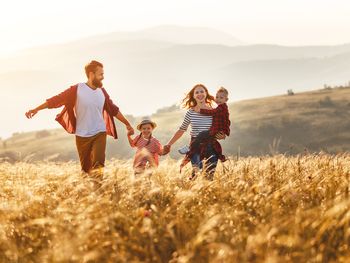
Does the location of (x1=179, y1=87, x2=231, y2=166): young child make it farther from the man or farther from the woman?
the man

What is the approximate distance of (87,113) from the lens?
30.2 feet

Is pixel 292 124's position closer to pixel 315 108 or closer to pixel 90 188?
pixel 315 108

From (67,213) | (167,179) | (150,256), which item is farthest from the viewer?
(167,179)

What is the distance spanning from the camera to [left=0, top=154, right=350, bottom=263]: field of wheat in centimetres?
347

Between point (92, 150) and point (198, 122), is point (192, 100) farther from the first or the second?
point (92, 150)

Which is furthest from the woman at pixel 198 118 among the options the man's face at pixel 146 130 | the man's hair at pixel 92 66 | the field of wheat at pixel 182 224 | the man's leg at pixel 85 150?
the field of wheat at pixel 182 224

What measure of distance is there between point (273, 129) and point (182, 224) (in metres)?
92.5

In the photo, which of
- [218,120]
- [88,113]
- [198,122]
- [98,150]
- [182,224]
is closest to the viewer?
[182,224]

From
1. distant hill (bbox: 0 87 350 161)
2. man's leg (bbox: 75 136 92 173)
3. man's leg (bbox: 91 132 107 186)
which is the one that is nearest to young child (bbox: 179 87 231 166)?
man's leg (bbox: 91 132 107 186)

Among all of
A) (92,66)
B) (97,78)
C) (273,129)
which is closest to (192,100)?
(97,78)

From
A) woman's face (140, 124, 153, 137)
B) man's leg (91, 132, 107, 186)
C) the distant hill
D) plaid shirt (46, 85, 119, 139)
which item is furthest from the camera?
the distant hill

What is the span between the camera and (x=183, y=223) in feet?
13.4

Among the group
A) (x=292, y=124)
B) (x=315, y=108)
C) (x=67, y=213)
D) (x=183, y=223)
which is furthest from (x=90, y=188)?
(x=315, y=108)

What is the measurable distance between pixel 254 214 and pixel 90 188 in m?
1.49
